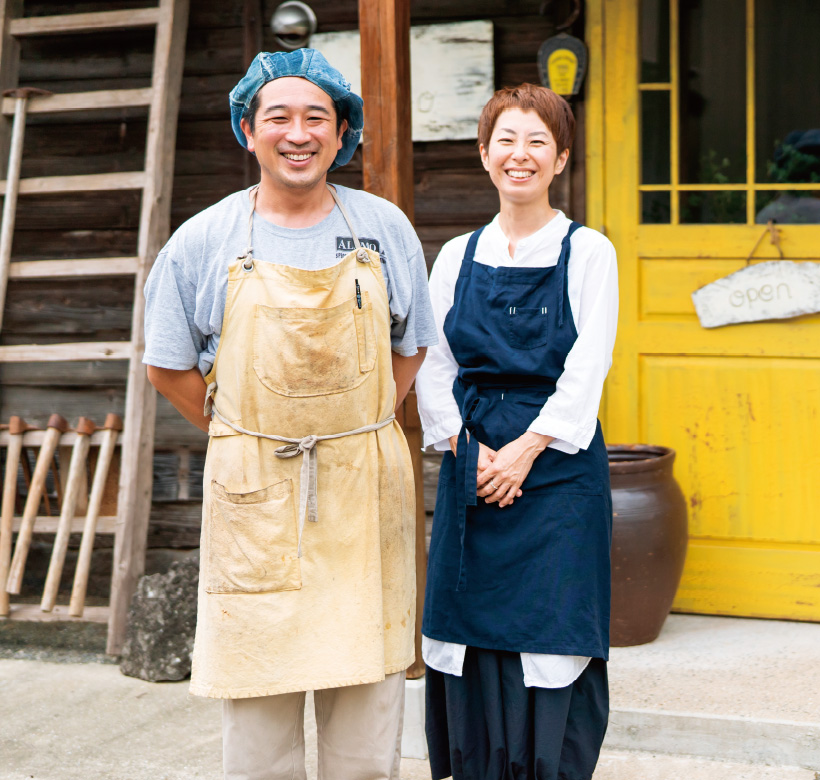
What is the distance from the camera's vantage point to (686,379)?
156 inches

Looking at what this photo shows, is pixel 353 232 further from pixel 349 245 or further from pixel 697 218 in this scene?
pixel 697 218

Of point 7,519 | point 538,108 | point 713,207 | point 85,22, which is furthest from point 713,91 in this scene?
point 7,519

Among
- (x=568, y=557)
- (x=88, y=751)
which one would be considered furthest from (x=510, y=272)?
(x=88, y=751)

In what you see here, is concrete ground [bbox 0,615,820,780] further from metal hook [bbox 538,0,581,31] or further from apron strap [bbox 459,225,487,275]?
metal hook [bbox 538,0,581,31]

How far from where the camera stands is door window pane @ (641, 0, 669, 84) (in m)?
3.90

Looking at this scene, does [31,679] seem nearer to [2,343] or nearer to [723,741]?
[2,343]

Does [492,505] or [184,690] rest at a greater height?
[492,505]

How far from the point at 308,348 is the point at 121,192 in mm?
2783

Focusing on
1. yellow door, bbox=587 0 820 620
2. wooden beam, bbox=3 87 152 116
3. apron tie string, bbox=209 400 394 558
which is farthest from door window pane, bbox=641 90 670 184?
apron tie string, bbox=209 400 394 558

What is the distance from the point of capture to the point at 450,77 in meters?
4.02

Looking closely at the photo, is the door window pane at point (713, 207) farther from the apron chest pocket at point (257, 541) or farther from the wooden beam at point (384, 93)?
the apron chest pocket at point (257, 541)

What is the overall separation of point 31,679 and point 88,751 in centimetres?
73

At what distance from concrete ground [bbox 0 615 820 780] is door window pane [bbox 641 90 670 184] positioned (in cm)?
177

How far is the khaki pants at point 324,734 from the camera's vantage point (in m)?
2.19
